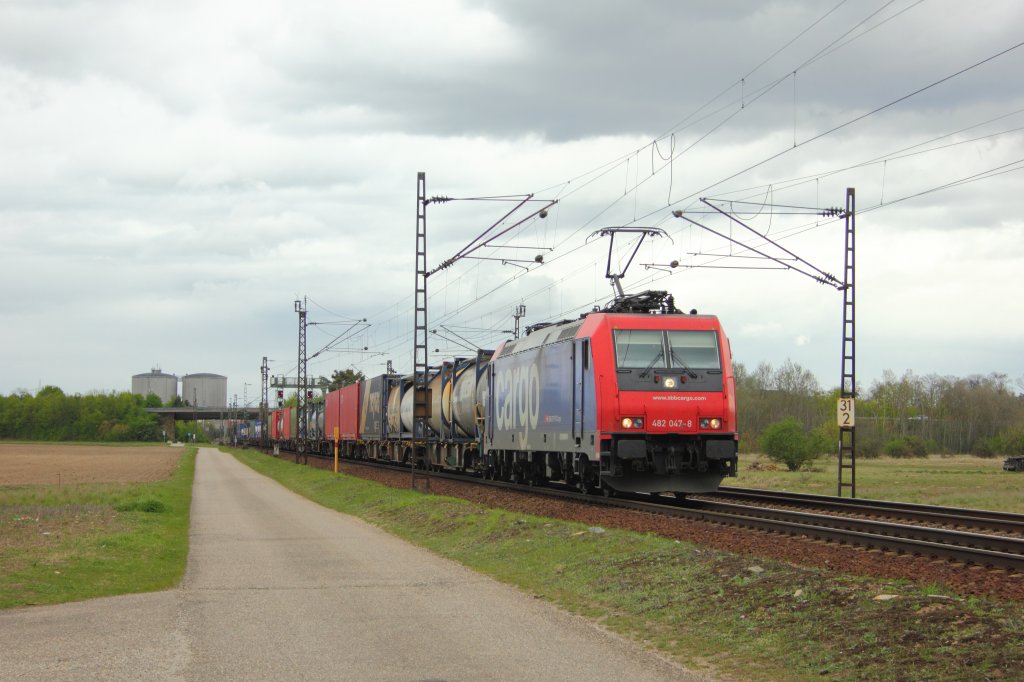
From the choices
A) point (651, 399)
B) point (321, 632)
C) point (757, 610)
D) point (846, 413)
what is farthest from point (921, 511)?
point (321, 632)

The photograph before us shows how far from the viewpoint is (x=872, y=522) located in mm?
17422

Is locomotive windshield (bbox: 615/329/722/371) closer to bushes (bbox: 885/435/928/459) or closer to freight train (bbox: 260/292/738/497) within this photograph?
freight train (bbox: 260/292/738/497)

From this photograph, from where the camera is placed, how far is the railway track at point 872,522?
13672mm

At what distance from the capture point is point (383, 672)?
8.52 meters

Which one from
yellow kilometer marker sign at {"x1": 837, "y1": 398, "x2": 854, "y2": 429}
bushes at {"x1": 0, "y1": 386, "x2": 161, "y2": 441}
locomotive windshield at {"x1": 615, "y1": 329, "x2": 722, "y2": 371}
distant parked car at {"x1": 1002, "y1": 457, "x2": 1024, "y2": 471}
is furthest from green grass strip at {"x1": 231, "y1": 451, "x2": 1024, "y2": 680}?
bushes at {"x1": 0, "y1": 386, "x2": 161, "y2": 441}

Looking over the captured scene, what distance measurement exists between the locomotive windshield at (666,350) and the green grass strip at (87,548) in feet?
31.6

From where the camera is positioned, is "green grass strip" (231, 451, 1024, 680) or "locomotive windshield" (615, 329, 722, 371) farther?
"locomotive windshield" (615, 329, 722, 371)

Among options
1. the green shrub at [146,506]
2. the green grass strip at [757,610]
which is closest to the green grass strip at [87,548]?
the green shrub at [146,506]

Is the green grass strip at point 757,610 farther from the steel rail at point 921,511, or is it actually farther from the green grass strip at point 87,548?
the steel rail at point 921,511

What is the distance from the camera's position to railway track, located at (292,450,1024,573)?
13672mm

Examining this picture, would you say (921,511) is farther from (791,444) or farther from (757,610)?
(791,444)

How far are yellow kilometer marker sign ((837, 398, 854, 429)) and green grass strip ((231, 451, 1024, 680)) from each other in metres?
13.3

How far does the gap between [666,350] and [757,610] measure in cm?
1198

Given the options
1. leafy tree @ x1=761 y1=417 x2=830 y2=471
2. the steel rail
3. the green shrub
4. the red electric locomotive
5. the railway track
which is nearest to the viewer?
the railway track
